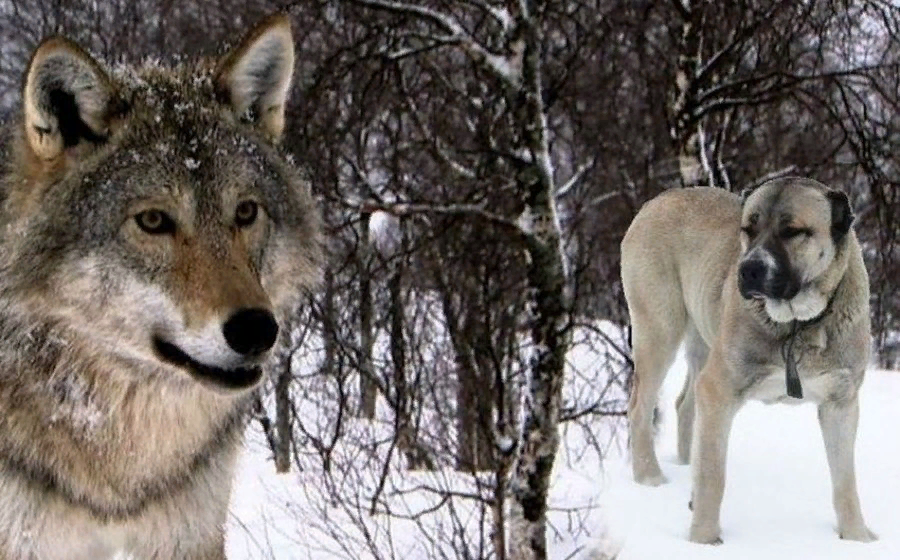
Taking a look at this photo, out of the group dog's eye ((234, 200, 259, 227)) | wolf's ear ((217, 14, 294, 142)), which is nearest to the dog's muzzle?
wolf's ear ((217, 14, 294, 142))

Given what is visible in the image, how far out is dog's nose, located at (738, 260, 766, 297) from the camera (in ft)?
14.0

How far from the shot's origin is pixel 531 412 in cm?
645

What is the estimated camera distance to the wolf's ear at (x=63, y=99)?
2.50m

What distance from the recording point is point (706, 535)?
4.43 m

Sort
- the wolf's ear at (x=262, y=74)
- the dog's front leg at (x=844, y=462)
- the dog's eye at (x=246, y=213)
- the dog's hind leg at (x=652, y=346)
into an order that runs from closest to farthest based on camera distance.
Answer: the dog's eye at (x=246, y=213), the wolf's ear at (x=262, y=74), the dog's front leg at (x=844, y=462), the dog's hind leg at (x=652, y=346)

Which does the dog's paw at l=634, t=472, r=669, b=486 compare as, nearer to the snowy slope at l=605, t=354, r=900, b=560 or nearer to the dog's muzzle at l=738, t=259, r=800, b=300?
the snowy slope at l=605, t=354, r=900, b=560

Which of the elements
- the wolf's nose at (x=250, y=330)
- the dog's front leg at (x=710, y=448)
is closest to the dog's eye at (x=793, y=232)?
the dog's front leg at (x=710, y=448)

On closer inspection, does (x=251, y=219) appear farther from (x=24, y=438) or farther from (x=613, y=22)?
(x=613, y=22)

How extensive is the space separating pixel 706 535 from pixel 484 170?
500 centimetres

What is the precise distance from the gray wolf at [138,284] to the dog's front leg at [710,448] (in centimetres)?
224

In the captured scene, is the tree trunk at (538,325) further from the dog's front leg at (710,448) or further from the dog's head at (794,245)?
the dog's head at (794,245)

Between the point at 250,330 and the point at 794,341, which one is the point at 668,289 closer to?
the point at 794,341

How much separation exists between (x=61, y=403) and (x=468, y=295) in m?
11.1

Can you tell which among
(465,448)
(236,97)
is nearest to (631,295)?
(236,97)
